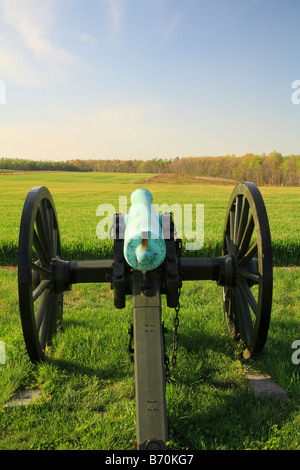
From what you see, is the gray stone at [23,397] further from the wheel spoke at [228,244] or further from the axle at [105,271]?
the wheel spoke at [228,244]

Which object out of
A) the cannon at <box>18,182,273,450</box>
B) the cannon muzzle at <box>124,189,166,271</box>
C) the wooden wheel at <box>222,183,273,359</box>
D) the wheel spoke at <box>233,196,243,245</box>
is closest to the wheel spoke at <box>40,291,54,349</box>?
the cannon at <box>18,182,273,450</box>

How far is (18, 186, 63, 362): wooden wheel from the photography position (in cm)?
271

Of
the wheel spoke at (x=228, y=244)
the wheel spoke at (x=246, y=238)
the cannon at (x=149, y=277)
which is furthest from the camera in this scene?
the wheel spoke at (x=228, y=244)

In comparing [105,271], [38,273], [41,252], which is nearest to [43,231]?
[41,252]

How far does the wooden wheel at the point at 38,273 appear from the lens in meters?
2.71

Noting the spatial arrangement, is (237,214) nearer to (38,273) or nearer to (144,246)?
(144,246)

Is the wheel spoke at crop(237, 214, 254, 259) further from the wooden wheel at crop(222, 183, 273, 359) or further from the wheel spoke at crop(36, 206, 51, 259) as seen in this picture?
the wheel spoke at crop(36, 206, 51, 259)

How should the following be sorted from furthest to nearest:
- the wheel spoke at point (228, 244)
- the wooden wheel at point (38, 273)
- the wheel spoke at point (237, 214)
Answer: the wheel spoke at point (228, 244)
the wheel spoke at point (237, 214)
the wooden wheel at point (38, 273)

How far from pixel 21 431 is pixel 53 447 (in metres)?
0.29

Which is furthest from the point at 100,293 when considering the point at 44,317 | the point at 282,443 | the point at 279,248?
the point at 279,248

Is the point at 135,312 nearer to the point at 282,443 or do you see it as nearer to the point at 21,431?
the point at 21,431

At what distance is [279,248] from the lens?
28.3 feet

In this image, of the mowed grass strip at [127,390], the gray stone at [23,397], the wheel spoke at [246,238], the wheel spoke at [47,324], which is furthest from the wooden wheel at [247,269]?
the gray stone at [23,397]

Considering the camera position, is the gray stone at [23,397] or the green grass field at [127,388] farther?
the gray stone at [23,397]
